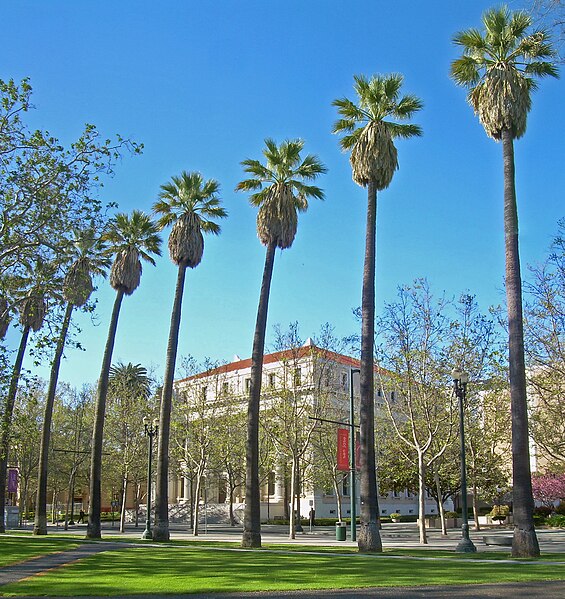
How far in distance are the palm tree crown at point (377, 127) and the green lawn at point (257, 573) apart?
15.6 metres

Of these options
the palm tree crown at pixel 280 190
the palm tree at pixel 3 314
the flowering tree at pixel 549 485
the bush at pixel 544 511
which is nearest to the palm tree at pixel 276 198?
the palm tree crown at pixel 280 190

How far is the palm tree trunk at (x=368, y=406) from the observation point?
26.7 meters

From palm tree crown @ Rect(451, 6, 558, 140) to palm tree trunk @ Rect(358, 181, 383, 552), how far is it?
19.0ft

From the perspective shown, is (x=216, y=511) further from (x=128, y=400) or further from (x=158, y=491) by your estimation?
(x=158, y=491)

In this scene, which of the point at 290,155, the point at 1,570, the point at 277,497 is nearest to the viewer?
the point at 1,570

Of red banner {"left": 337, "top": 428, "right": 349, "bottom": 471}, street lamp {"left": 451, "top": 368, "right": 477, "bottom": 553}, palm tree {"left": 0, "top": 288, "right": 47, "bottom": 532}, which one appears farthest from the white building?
palm tree {"left": 0, "top": 288, "right": 47, "bottom": 532}

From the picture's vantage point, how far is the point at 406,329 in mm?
35250

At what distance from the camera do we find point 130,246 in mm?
Result: 42062

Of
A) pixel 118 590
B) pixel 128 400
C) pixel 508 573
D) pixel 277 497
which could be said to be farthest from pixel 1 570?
pixel 277 497

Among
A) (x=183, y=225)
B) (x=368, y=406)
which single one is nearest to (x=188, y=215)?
(x=183, y=225)

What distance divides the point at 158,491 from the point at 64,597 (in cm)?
2080

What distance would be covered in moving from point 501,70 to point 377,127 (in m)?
5.62

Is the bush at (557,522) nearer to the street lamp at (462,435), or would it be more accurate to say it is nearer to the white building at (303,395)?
the white building at (303,395)

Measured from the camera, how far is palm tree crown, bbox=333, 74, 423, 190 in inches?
1185
